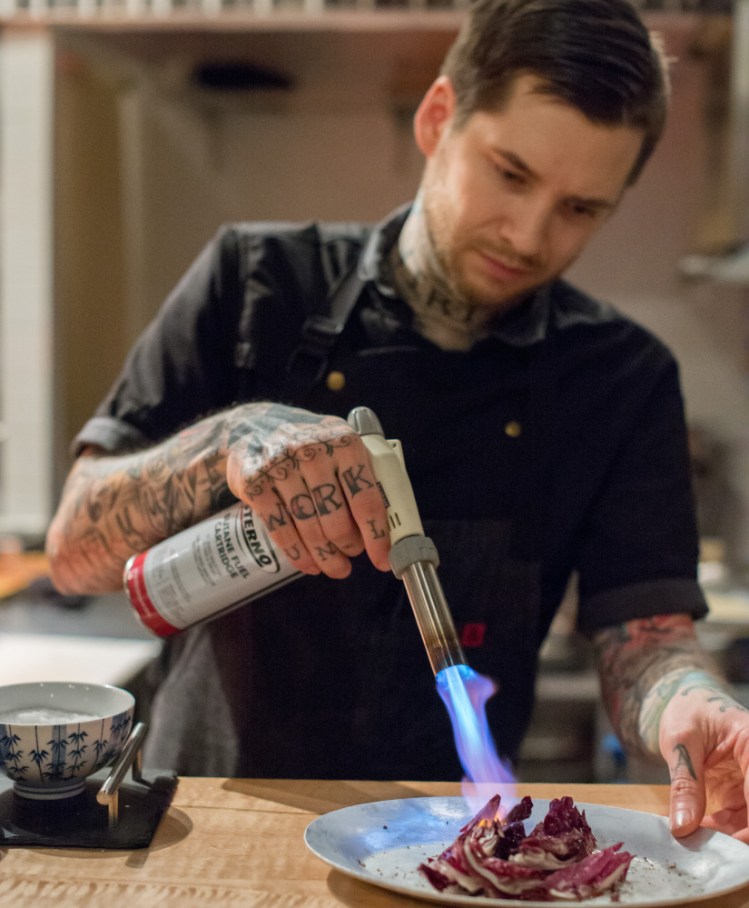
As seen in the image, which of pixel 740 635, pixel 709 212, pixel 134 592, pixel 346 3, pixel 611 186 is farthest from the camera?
pixel 709 212

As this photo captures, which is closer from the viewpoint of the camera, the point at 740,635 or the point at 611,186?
the point at 611,186

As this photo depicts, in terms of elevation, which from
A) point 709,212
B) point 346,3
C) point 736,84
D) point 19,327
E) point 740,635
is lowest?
point 740,635

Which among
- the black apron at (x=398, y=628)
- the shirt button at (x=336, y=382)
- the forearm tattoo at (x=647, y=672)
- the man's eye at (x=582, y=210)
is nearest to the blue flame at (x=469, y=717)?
the forearm tattoo at (x=647, y=672)

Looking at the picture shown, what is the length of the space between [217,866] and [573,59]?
96 cm

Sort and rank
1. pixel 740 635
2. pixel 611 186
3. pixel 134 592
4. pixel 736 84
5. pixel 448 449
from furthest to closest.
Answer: pixel 736 84
pixel 740 635
pixel 448 449
pixel 611 186
pixel 134 592

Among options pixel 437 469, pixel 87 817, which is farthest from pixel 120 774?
pixel 437 469

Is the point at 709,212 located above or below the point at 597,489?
above

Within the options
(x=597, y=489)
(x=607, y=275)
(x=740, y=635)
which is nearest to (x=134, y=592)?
(x=597, y=489)

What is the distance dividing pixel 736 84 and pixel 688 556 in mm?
1541

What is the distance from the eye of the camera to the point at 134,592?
1.10m

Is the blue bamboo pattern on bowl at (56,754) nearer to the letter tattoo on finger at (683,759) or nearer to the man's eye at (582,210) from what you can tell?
the letter tattoo on finger at (683,759)

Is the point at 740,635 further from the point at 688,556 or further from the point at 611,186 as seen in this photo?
→ the point at 611,186

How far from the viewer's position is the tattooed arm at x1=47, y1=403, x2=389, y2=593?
1020 mm

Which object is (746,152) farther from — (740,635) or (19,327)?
(19,327)
